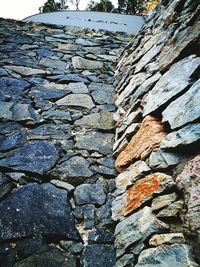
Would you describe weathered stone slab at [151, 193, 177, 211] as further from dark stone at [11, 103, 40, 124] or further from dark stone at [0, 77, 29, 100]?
dark stone at [0, 77, 29, 100]

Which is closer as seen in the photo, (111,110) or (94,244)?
(94,244)

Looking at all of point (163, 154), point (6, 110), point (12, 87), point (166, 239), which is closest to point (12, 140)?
point (6, 110)

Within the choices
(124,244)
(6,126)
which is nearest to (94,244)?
(124,244)

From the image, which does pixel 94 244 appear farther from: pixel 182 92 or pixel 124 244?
pixel 182 92

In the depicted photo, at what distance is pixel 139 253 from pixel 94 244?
0.50 metres

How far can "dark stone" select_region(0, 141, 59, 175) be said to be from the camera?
2969mm

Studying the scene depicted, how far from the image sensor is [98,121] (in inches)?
153

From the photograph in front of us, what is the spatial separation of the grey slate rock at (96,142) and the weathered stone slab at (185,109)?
43.4 inches

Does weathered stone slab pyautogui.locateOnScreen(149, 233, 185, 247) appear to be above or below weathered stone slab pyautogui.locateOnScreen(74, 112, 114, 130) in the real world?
above

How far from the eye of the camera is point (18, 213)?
2441 millimetres

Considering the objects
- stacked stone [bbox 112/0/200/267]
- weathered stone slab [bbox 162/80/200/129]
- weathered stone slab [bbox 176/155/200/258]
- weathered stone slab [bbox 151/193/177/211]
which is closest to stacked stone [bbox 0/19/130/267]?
stacked stone [bbox 112/0/200/267]

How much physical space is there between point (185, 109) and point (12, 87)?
10.2 ft

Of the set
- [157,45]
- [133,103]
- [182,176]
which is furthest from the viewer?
[157,45]

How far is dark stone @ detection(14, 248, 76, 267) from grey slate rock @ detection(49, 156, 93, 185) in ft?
2.71
